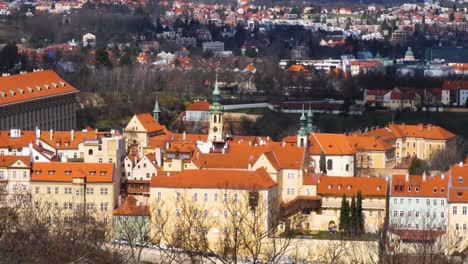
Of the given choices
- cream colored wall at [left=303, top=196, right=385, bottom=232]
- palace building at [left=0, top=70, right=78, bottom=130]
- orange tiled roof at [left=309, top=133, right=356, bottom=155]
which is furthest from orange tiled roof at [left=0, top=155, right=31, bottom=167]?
palace building at [left=0, top=70, right=78, bottom=130]

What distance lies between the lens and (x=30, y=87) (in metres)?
62.0

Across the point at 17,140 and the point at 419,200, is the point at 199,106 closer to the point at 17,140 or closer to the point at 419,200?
the point at 17,140

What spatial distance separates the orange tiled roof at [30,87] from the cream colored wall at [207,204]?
17.6 metres

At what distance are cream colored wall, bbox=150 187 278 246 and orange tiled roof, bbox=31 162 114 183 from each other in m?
1.80

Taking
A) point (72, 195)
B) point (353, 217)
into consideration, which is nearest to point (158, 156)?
point (72, 195)

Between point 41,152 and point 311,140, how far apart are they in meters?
9.32

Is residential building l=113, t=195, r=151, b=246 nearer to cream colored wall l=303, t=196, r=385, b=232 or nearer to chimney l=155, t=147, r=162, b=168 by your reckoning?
chimney l=155, t=147, r=162, b=168

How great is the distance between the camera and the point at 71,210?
142ft

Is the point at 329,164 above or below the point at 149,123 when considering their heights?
below

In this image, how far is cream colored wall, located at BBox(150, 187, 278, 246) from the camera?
41.8 meters

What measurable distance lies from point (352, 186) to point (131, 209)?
6.19 metres

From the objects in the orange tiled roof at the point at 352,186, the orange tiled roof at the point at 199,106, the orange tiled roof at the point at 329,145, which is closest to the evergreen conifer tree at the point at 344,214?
the orange tiled roof at the point at 352,186

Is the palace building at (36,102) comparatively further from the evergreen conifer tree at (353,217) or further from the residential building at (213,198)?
the evergreen conifer tree at (353,217)

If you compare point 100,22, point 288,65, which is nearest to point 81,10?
point 100,22
